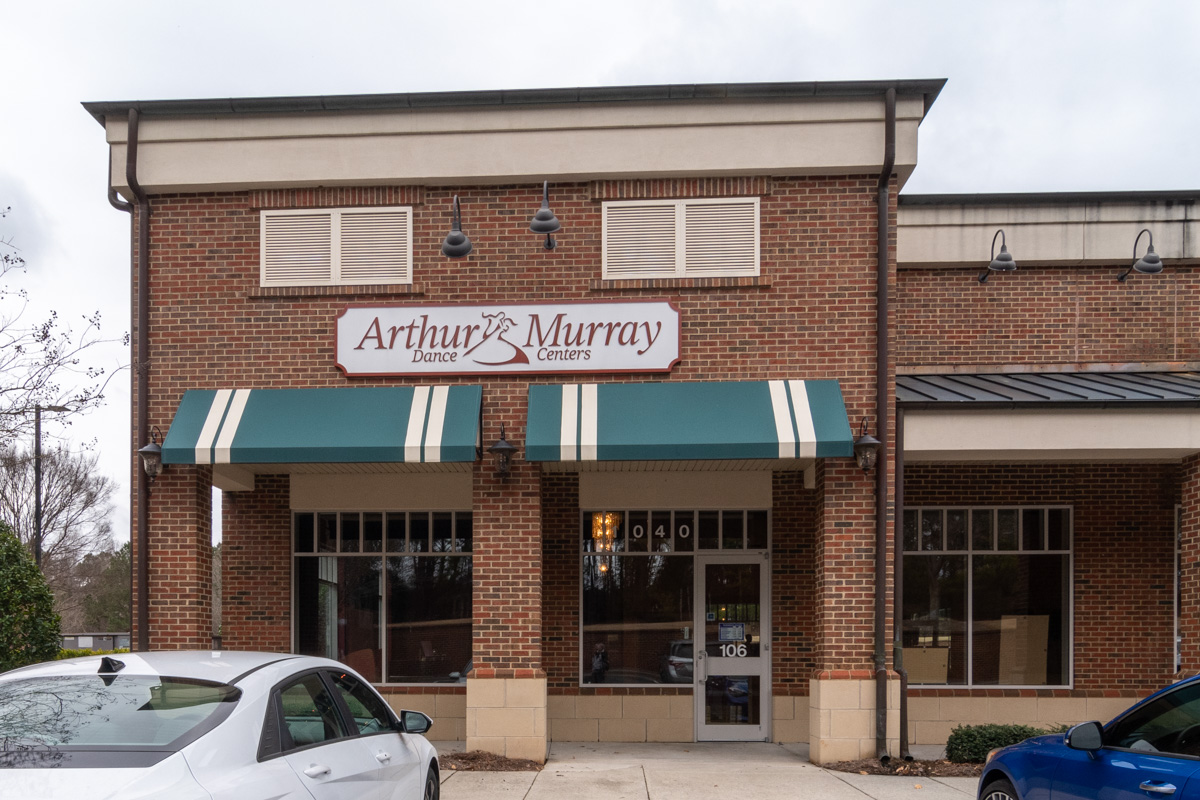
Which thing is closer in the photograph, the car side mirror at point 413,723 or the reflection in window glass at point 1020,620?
the car side mirror at point 413,723

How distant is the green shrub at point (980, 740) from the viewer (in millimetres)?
10172

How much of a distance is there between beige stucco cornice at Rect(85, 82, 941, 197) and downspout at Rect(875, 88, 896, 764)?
180mm

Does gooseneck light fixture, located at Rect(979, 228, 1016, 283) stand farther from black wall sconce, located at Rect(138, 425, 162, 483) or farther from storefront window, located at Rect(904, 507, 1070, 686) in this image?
black wall sconce, located at Rect(138, 425, 162, 483)

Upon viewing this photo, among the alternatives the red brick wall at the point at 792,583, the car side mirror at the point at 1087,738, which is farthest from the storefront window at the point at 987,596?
the car side mirror at the point at 1087,738

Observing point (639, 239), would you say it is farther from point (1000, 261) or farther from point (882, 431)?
point (1000, 261)

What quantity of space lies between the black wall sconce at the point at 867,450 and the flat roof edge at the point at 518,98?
148 inches

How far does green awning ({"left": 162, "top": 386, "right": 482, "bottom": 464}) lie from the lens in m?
10.2

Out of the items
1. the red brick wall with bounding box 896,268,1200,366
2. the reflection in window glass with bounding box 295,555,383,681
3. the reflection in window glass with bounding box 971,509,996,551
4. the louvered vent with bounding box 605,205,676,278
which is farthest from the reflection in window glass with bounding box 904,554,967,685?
the reflection in window glass with bounding box 295,555,383,681

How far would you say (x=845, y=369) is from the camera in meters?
10.8

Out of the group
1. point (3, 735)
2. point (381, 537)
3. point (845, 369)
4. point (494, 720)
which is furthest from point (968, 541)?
point (3, 735)

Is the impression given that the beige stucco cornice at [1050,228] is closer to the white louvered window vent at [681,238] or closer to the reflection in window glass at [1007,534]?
the white louvered window vent at [681,238]

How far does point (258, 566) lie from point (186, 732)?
8.56 meters

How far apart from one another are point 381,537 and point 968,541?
7.44m

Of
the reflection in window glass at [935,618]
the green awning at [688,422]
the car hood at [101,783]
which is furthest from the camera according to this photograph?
the reflection in window glass at [935,618]
